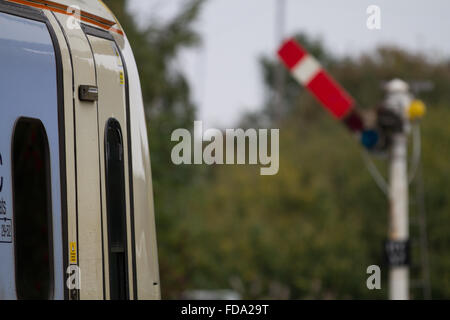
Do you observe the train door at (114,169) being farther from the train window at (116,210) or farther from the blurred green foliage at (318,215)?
the blurred green foliage at (318,215)

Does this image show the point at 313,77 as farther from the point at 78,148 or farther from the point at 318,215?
the point at 318,215

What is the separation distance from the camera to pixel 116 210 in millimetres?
4945

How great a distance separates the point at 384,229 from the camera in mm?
32531

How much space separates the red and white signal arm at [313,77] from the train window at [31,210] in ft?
15.4

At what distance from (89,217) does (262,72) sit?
57149 mm

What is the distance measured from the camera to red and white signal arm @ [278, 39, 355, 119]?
10.2 metres

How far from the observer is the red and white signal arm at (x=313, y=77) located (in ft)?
33.4

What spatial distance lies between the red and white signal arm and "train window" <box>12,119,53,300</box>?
4.69 m

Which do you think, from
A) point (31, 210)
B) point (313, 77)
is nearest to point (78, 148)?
point (31, 210)

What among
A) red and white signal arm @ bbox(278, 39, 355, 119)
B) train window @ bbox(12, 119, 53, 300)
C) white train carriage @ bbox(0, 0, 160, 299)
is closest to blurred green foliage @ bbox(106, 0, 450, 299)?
red and white signal arm @ bbox(278, 39, 355, 119)

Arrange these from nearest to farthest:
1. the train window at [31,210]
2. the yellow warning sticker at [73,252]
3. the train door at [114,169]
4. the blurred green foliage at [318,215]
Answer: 1. the yellow warning sticker at [73,252]
2. the train door at [114,169]
3. the train window at [31,210]
4. the blurred green foliage at [318,215]

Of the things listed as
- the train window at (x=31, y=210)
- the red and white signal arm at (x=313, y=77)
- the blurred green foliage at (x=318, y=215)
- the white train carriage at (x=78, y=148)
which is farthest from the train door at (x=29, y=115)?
the blurred green foliage at (x=318, y=215)
